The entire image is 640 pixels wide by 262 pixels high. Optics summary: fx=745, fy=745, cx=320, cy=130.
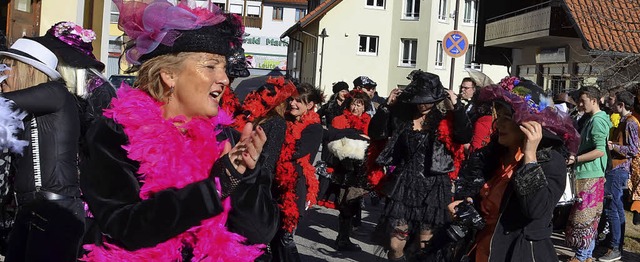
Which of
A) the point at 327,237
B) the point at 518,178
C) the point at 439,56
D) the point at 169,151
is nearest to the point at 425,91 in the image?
the point at 518,178

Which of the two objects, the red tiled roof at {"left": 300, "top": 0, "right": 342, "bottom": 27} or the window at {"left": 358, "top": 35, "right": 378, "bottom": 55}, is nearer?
the red tiled roof at {"left": 300, "top": 0, "right": 342, "bottom": 27}

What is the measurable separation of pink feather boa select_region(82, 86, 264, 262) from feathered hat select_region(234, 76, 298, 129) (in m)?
3.53

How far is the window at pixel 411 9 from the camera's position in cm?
4459

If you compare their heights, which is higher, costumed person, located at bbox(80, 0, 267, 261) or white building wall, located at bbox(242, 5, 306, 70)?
white building wall, located at bbox(242, 5, 306, 70)

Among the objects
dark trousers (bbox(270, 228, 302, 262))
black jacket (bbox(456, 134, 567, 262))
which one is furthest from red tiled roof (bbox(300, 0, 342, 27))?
black jacket (bbox(456, 134, 567, 262))

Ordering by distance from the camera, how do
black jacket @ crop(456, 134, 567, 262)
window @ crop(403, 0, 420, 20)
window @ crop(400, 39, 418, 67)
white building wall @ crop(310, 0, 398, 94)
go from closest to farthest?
black jacket @ crop(456, 134, 567, 262), window @ crop(403, 0, 420, 20), white building wall @ crop(310, 0, 398, 94), window @ crop(400, 39, 418, 67)

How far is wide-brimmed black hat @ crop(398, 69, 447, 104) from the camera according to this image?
659cm

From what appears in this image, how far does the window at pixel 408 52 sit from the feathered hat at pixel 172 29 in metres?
42.5

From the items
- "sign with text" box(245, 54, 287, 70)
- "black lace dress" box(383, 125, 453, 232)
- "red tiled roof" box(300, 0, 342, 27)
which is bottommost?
"black lace dress" box(383, 125, 453, 232)

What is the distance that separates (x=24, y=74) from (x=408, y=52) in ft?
138

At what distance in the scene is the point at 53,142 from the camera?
150 inches

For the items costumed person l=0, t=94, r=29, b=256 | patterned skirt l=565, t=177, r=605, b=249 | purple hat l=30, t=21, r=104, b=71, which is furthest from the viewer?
patterned skirt l=565, t=177, r=605, b=249

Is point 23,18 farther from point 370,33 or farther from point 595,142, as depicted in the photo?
point 370,33

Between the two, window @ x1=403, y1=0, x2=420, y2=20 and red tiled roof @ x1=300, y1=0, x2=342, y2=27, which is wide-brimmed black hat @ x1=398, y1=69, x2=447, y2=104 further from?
window @ x1=403, y1=0, x2=420, y2=20
